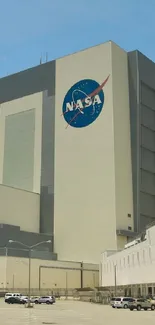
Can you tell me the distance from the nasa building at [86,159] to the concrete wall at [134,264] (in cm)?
1366

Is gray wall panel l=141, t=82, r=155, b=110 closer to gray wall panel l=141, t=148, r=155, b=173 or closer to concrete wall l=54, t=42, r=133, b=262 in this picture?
concrete wall l=54, t=42, r=133, b=262

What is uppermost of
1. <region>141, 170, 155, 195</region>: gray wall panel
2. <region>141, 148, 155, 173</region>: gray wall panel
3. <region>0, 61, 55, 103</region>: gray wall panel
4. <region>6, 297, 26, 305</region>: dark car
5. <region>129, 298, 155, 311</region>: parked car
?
<region>0, 61, 55, 103</region>: gray wall panel

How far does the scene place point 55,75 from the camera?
118 m

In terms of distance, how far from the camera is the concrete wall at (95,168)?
100938mm

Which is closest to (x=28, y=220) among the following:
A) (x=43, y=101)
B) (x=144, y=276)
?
(x=43, y=101)

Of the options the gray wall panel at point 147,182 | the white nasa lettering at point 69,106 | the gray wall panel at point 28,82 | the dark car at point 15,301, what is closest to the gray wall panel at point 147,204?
the gray wall panel at point 147,182

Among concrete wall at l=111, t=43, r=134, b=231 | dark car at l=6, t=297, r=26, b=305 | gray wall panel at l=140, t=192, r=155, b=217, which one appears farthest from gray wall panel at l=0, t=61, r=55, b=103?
dark car at l=6, t=297, r=26, b=305

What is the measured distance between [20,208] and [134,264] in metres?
48.6

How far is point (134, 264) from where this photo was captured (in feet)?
218

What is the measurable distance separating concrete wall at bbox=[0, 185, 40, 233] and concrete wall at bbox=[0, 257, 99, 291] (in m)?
13.2

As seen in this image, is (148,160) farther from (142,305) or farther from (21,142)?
(142,305)

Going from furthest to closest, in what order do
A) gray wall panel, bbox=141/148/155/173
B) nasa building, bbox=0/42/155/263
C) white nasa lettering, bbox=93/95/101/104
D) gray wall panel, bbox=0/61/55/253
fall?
gray wall panel, bbox=0/61/55/253 < gray wall panel, bbox=141/148/155/173 < white nasa lettering, bbox=93/95/101/104 < nasa building, bbox=0/42/155/263

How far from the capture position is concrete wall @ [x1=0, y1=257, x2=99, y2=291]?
303 feet

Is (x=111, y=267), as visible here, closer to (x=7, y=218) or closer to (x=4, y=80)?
(x=7, y=218)
